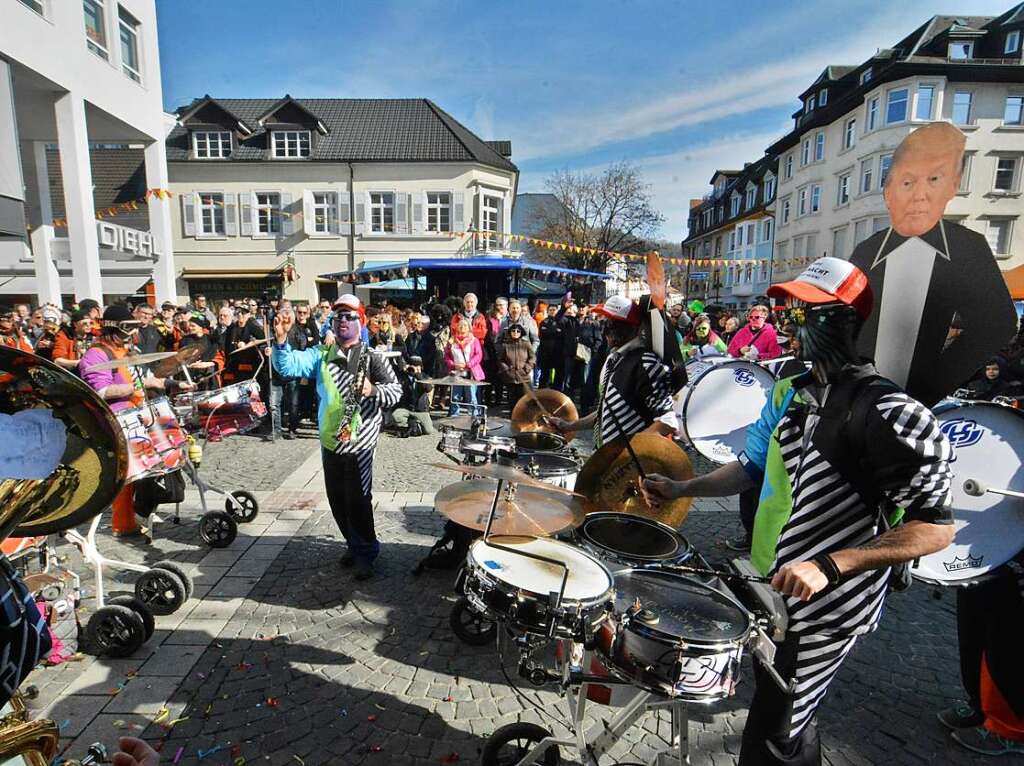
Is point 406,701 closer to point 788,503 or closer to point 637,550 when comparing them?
point 637,550

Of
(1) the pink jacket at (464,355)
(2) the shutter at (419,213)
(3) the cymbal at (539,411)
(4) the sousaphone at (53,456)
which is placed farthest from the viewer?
(2) the shutter at (419,213)

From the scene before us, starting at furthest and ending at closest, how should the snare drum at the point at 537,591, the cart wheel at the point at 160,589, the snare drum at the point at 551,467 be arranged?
1. the cart wheel at the point at 160,589
2. the snare drum at the point at 551,467
3. the snare drum at the point at 537,591

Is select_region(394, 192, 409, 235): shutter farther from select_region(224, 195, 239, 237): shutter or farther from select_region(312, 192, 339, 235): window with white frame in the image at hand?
select_region(224, 195, 239, 237): shutter

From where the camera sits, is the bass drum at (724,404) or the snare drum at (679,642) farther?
the bass drum at (724,404)

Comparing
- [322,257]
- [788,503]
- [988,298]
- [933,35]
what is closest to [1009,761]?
[788,503]

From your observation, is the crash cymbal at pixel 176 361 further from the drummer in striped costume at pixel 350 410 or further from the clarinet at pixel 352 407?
the clarinet at pixel 352 407

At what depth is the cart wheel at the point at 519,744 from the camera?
250 centimetres

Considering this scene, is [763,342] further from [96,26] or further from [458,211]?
[458,211]

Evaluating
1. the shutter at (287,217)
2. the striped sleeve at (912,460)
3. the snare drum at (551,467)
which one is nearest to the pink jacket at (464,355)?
the snare drum at (551,467)

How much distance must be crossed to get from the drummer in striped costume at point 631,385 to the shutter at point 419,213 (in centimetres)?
2595

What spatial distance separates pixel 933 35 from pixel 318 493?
43.4 meters

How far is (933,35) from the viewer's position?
3225 centimetres

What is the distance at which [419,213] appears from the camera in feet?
93.1

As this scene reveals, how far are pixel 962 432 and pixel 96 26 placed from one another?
20.3m
